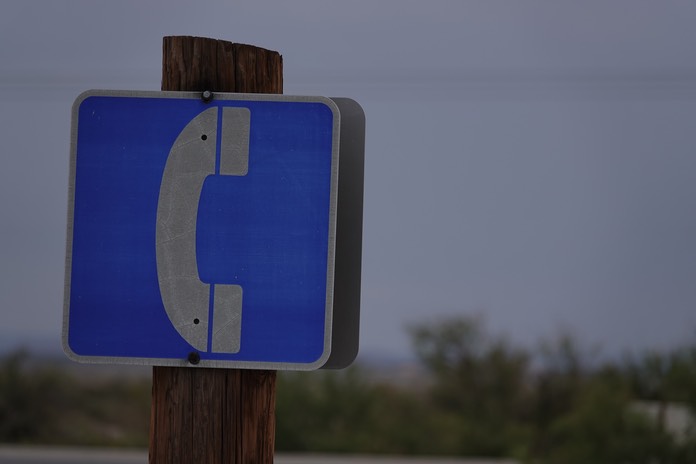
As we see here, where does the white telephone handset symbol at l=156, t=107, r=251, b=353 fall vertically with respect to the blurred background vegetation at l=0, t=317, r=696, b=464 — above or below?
above

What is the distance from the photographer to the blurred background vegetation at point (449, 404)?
1773 cm

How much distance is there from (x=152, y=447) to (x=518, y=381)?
1983cm

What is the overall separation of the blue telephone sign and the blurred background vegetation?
14841 millimetres

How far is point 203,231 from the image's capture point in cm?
279

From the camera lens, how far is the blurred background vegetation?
1773 cm

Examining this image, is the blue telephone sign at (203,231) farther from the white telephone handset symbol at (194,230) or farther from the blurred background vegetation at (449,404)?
the blurred background vegetation at (449,404)

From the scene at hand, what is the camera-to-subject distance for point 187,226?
9.14 ft

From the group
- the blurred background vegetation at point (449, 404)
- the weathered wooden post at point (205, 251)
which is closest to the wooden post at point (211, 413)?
the weathered wooden post at point (205, 251)

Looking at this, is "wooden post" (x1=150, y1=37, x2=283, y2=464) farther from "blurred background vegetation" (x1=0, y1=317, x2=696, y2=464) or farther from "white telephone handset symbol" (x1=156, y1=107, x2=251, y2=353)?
"blurred background vegetation" (x1=0, y1=317, x2=696, y2=464)

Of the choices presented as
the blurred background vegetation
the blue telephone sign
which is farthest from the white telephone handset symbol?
the blurred background vegetation

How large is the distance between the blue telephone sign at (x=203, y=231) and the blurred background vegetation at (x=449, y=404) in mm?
14841

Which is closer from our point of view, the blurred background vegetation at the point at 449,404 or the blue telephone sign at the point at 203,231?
the blue telephone sign at the point at 203,231

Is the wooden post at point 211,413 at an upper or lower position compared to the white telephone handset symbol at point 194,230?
lower

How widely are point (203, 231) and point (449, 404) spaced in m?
20.1
